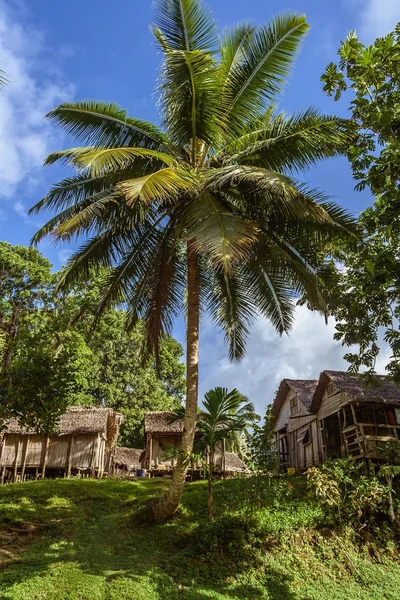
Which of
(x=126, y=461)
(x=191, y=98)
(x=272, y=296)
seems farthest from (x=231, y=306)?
(x=126, y=461)

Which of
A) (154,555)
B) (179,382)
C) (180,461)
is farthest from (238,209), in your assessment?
(179,382)

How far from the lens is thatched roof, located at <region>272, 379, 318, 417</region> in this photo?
74.6 ft

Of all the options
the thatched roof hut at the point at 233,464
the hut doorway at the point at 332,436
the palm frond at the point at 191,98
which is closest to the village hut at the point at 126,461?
the thatched roof hut at the point at 233,464

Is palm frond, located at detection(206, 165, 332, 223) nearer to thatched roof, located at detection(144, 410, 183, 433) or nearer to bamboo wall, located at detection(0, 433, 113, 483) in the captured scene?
thatched roof, located at detection(144, 410, 183, 433)

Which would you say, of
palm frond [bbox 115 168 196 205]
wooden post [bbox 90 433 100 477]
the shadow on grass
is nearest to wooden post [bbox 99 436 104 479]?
wooden post [bbox 90 433 100 477]

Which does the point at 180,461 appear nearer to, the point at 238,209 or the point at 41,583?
the point at 41,583

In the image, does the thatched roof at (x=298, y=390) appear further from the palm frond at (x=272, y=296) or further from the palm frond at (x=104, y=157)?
the palm frond at (x=104, y=157)

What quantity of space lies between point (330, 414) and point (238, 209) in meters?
11.9

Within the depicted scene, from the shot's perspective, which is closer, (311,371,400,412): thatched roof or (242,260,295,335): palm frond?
(242,260,295,335): palm frond

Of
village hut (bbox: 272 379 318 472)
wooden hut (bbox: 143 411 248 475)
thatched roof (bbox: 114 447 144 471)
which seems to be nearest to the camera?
village hut (bbox: 272 379 318 472)

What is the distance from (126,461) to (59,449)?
865cm

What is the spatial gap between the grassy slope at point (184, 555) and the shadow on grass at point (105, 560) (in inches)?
0.9

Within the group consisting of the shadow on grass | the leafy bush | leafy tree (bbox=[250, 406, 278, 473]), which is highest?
leafy tree (bbox=[250, 406, 278, 473])

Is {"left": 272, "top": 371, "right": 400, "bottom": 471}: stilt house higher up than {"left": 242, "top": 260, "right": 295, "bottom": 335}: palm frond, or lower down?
lower down
